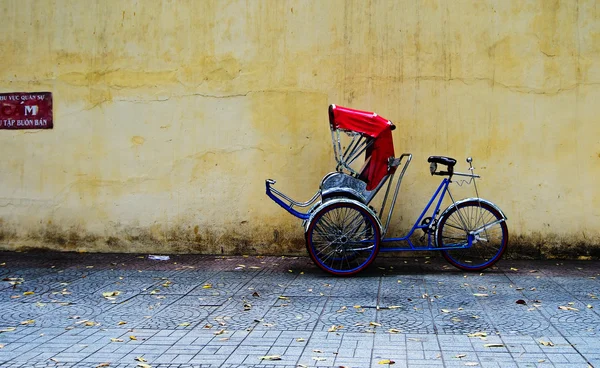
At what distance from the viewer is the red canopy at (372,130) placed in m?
7.26

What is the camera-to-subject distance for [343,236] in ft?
→ 23.5

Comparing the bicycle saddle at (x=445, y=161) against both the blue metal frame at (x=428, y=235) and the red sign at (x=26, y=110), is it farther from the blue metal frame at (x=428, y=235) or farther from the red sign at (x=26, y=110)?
the red sign at (x=26, y=110)

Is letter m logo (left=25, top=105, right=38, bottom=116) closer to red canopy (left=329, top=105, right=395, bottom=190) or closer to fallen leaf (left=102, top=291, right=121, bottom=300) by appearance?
fallen leaf (left=102, top=291, right=121, bottom=300)

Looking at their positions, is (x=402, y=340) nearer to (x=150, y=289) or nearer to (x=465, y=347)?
(x=465, y=347)

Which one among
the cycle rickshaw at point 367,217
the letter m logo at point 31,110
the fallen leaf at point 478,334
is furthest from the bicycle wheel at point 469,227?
the letter m logo at point 31,110

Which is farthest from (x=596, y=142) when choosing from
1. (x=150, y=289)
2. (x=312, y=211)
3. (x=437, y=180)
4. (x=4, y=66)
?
(x=4, y=66)

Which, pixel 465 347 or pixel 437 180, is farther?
pixel 437 180

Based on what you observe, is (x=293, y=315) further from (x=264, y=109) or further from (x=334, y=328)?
(x=264, y=109)

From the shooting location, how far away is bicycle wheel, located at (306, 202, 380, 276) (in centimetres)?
711

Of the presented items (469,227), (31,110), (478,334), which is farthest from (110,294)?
(469,227)

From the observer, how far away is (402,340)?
→ 4.69m

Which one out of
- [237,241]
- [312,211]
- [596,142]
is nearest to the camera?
[312,211]

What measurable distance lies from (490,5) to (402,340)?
527 centimetres

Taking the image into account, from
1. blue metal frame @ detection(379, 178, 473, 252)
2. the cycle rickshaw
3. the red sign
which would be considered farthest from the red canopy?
the red sign
